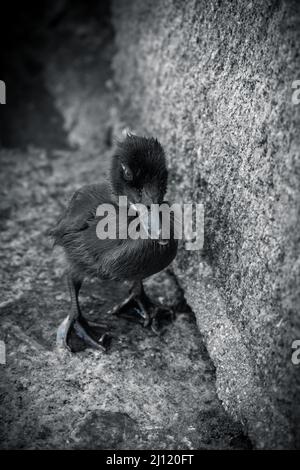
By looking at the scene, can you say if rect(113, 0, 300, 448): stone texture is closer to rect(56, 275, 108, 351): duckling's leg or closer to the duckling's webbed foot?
the duckling's webbed foot

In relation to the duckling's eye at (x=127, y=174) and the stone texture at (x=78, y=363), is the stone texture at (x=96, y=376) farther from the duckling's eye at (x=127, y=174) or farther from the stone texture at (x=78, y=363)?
the duckling's eye at (x=127, y=174)

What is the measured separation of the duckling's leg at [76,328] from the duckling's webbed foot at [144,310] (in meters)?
0.26

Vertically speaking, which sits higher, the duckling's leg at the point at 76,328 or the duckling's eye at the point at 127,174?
the duckling's eye at the point at 127,174

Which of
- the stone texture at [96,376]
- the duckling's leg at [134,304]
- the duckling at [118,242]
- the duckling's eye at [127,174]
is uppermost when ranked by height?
the duckling's eye at [127,174]

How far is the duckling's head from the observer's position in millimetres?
2650

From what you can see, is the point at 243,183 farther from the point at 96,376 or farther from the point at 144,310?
the point at 96,376

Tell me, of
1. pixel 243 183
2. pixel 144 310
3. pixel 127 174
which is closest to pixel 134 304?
pixel 144 310

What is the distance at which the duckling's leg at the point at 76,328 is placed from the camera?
2949 mm

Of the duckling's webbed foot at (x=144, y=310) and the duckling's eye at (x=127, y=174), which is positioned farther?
the duckling's webbed foot at (x=144, y=310)

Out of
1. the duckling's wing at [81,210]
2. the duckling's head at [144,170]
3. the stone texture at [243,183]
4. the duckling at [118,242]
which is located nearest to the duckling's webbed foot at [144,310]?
the duckling at [118,242]

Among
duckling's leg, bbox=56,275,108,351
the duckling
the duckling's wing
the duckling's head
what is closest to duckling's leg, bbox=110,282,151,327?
the duckling

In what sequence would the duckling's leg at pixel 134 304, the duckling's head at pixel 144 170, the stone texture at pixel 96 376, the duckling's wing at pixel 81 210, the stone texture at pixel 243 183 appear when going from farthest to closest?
the duckling's leg at pixel 134 304 < the duckling's wing at pixel 81 210 < the duckling's head at pixel 144 170 < the stone texture at pixel 96 376 < the stone texture at pixel 243 183

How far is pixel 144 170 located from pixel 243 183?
1.76ft
